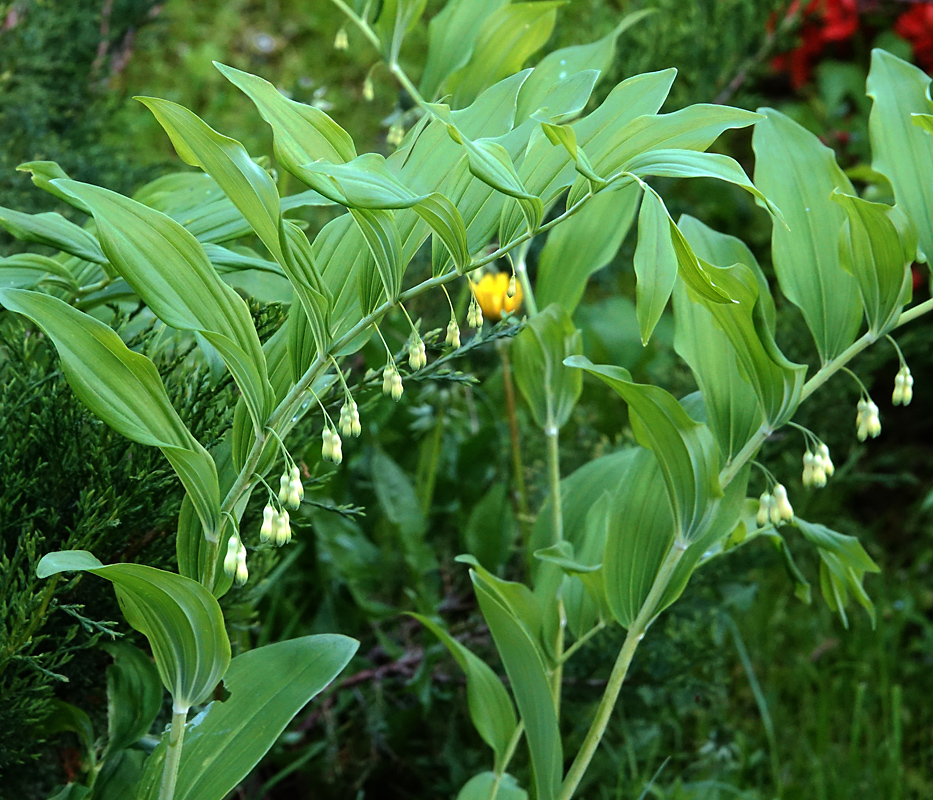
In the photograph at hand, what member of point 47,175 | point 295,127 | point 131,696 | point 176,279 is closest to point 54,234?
point 47,175

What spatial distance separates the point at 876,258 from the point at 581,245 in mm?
362

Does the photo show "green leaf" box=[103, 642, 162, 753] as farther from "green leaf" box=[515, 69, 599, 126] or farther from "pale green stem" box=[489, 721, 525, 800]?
"green leaf" box=[515, 69, 599, 126]

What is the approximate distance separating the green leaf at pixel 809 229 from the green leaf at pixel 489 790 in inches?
23.0

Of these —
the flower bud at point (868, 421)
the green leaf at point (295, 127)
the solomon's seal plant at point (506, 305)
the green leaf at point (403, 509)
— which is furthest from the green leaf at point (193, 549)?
the green leaf at point (403, 509)

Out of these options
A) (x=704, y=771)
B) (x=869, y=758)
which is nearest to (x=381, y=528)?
(x=704, y=771)

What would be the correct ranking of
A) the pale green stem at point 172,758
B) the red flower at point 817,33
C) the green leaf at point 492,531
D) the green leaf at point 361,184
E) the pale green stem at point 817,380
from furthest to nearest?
the red flower at point 817,33
the green leaf at point 492,531
the pale green stem at point 817,380
the pale green stem at point 172,758
the green leaf at point 361,184

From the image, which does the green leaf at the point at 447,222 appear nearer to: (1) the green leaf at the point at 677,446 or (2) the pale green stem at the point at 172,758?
(1) the green leaf at the point at 677,446

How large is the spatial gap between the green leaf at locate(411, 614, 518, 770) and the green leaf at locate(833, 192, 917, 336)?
21.4 inches

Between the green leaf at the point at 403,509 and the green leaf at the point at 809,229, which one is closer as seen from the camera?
the green leaf at the point at 809,229

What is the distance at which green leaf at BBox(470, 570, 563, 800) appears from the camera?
34.9 inches

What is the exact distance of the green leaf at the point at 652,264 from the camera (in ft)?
2.44

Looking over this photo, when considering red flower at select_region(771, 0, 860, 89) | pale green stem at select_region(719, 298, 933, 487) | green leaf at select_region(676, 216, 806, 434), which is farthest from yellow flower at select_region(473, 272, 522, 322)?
red flower at select_region(771, 0, 860, 89)

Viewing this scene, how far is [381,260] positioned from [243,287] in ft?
1.30

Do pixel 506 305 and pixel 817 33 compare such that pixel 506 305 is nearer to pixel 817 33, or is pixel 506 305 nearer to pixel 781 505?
pixel 781 505
